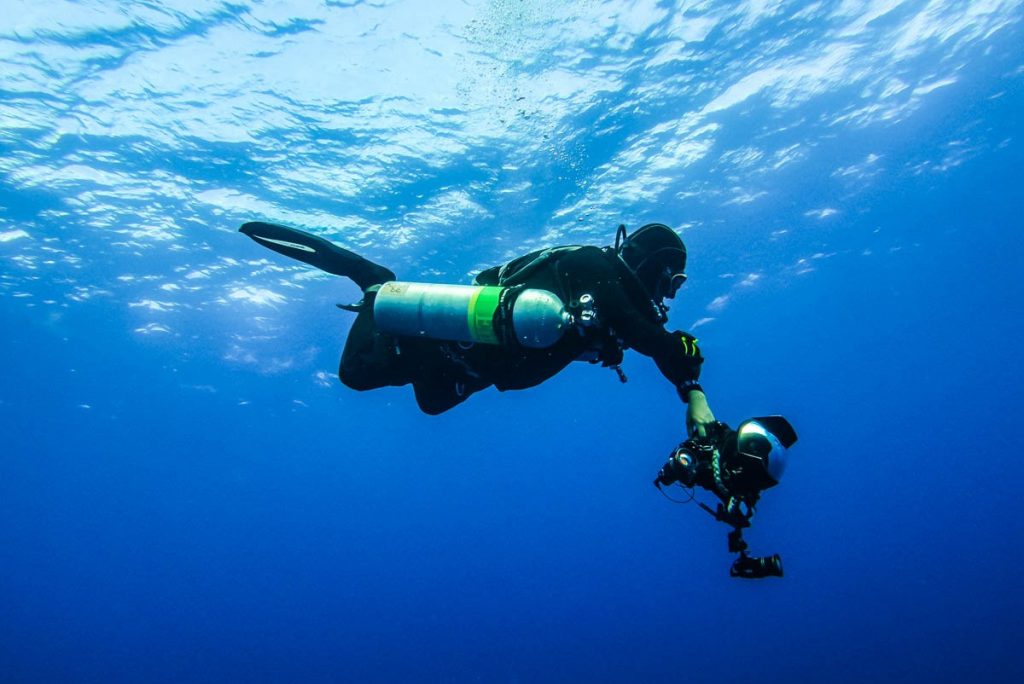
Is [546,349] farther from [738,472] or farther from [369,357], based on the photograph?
[738,472]

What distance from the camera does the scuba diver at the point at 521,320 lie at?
12.1 feet

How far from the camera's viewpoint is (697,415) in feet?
12.2

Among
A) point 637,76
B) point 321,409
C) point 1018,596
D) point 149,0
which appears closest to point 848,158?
point 637,76

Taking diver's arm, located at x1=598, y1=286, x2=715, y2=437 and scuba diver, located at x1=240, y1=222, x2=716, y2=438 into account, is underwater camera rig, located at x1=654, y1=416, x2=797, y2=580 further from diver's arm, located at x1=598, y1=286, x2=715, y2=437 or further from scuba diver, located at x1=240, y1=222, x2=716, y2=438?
diver's arm, located at x1=598, y1=286, x2=715, y2=437

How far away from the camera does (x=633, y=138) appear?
14039mm

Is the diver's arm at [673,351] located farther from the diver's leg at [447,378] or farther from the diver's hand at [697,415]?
the diver's leg at [447,378]

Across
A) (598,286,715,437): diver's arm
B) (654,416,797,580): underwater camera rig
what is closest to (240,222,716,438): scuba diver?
(598,286,715,437): diver's arm

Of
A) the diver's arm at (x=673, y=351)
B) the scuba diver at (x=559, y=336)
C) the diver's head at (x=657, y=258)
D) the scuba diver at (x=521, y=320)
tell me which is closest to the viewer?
the scuba diver at (x=559, y=336)

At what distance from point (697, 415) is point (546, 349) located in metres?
1.21

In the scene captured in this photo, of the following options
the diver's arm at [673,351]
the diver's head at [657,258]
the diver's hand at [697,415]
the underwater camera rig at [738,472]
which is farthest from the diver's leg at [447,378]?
the underwater camera rig at [738,472]

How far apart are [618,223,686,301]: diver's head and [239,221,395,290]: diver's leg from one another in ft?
7.13

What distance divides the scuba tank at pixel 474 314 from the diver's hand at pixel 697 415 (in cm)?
107

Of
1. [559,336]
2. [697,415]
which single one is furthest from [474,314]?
[697,415]

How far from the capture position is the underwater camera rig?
105 inches
